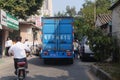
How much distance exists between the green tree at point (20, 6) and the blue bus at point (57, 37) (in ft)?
43.9

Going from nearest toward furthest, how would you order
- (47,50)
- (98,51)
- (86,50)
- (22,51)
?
(22,51), (98,51), (47,50), (86,50)

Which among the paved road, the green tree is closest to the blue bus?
the paved road

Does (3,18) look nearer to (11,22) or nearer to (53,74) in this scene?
(11,22)

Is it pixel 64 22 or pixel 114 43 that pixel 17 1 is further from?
pixel 114 43

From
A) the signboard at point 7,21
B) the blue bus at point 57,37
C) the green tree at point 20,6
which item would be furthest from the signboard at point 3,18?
the green tree at point 20,6

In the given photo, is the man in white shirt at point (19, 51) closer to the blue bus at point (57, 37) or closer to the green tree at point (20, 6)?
the blue bus at point (57, 37)

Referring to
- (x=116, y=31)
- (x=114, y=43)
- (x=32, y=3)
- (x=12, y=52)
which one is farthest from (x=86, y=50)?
(x=12, y=52)

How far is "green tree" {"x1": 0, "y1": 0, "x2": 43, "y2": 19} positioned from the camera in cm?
3691

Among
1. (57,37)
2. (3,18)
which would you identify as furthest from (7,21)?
(57,37)

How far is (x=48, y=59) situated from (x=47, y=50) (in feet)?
2.89

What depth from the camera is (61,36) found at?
955 inches

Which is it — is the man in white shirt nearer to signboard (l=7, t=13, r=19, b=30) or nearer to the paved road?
the paved road

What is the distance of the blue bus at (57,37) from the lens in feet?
78.2

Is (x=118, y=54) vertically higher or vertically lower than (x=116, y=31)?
lower
